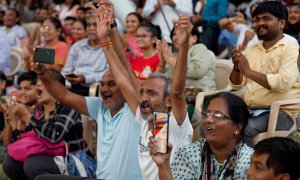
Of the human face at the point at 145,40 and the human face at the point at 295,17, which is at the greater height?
the human face at the point at 295,17

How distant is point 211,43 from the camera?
9.78 m

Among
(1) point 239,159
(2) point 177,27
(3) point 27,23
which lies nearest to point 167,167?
(1) point 239,159

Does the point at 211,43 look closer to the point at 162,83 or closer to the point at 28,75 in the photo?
the point at 28,75

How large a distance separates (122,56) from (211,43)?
4838mm

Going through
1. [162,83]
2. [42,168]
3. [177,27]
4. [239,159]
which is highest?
[177,27]

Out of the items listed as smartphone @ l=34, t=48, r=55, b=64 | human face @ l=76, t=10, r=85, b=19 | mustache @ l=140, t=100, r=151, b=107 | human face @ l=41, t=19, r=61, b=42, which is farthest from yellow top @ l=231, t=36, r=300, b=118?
human face @ l=76, t=10, r=85, b=19

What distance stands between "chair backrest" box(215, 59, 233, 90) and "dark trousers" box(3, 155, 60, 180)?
1.98m

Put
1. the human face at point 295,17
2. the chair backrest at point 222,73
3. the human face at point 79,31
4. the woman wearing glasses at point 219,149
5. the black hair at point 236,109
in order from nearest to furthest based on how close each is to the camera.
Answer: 1. the woman wearing glasses at point 219,149
2. the black hair at point 236,109
3. the chair backrest at point 222,73
4. the human face at point 295,17
5. the human face at point 79,31

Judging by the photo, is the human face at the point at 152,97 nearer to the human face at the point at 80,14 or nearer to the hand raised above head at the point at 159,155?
the hand raised above head at the point at 159,155

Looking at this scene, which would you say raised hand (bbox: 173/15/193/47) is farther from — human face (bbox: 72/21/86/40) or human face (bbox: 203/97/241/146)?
human face (bbox: 72/21/86/40)

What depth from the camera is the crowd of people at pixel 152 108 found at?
12.8ft

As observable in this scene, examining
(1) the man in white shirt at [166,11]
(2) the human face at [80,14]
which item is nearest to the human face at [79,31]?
(1) the man in white shirt at [166,11]

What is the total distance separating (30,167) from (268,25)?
219cm

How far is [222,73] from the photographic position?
6.70 meters
